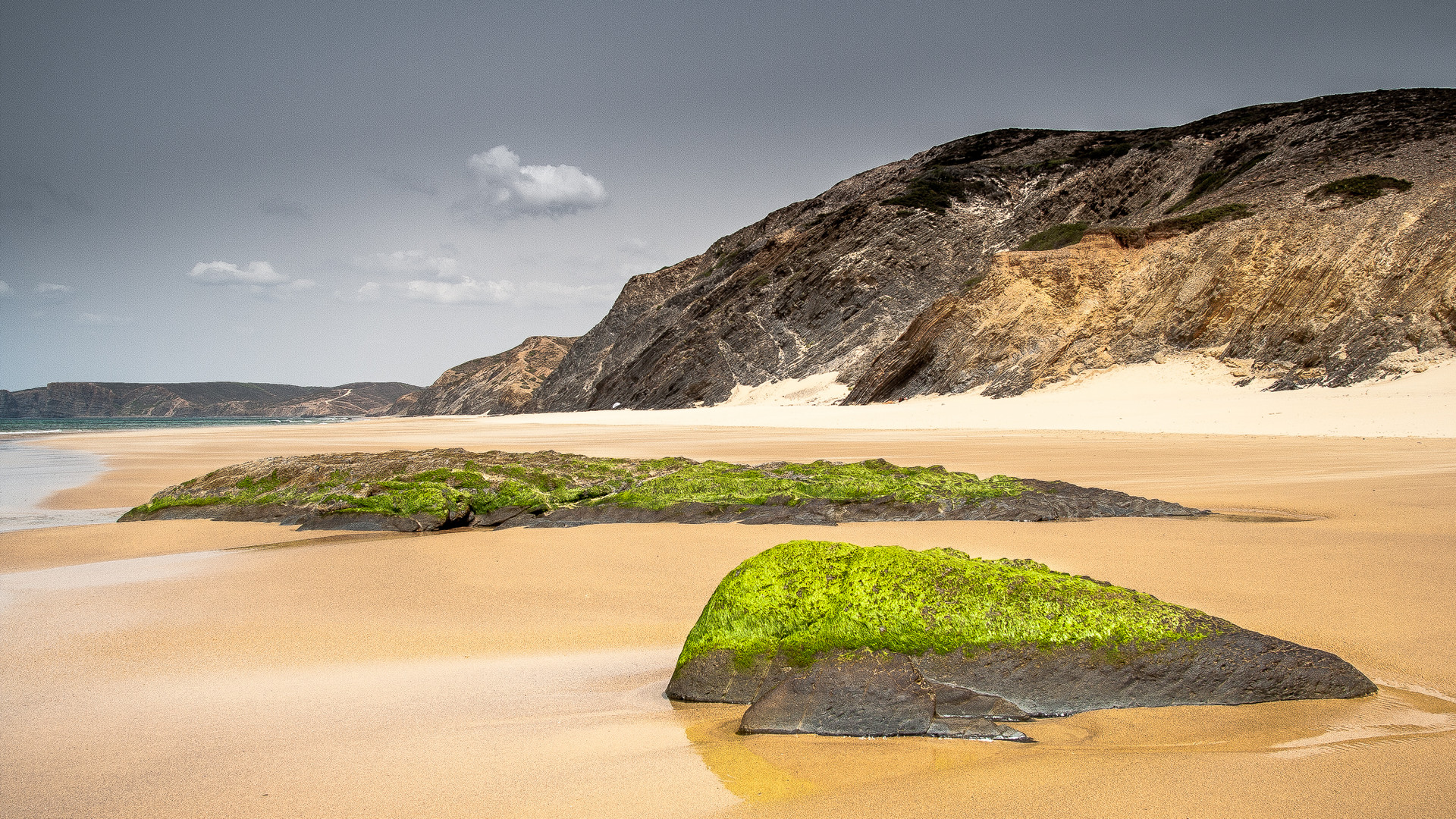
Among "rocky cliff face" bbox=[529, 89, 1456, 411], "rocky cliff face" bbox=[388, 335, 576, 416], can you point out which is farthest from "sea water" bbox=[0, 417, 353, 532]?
"rocky cliff face" bbox=[388, 335, 576, 416]

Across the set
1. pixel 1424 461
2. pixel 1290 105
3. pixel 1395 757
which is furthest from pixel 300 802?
pixel 1290 105

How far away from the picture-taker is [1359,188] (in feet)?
104

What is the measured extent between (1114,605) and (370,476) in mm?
9445

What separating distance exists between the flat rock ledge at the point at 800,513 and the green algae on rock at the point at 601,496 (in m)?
0.02

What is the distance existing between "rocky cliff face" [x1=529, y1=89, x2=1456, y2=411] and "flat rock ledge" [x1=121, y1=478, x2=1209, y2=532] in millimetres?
19957

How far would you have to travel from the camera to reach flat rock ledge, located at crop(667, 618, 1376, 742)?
311cm

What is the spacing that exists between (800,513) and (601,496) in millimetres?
2448

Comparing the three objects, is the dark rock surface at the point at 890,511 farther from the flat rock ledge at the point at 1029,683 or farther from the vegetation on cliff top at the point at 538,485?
the flat rock ledge at the point at 1029,683

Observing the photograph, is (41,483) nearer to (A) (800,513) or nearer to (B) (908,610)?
(A) (800,513)

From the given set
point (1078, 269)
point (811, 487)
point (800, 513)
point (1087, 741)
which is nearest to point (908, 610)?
point (1087, 741)

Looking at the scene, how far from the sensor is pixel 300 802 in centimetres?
264

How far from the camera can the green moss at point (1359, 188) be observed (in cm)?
3081

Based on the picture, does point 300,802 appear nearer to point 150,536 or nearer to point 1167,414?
point 150,536

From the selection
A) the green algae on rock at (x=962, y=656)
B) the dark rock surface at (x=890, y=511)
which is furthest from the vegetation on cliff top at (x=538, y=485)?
the green algae on rock at (x=962, y=656)
